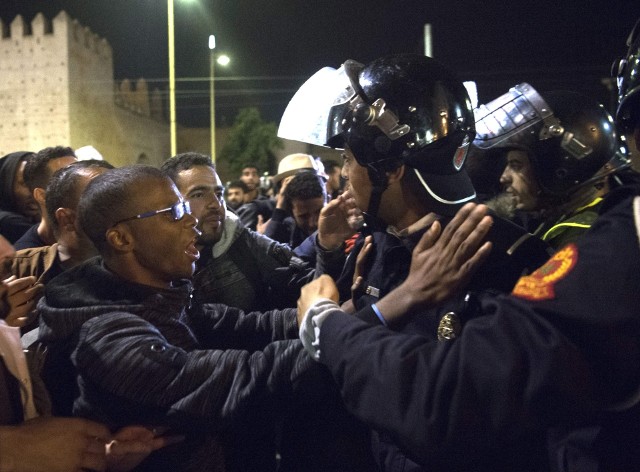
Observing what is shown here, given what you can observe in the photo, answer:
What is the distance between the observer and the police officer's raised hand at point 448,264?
173cm

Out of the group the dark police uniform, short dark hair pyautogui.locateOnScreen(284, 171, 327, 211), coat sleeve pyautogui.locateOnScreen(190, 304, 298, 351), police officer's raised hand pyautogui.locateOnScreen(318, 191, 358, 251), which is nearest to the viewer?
the dark police uniform

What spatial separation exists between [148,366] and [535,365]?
114 centimetres

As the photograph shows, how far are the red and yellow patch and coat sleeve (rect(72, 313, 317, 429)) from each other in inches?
29.3

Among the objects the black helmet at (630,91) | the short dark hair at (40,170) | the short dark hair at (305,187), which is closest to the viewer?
the black helmet at (630,91)

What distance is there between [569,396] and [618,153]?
2724 mm

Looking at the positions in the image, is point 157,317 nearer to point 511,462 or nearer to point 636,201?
point 511,462

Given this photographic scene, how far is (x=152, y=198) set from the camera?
2273 millimetres

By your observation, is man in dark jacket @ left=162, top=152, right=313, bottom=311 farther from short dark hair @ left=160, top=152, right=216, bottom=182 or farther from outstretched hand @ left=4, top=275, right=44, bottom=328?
outstretched hand @ left=4, top=275, right=44, bottom=328

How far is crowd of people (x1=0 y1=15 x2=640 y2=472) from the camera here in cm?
129

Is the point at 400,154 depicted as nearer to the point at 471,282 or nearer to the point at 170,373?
the point at 471,282

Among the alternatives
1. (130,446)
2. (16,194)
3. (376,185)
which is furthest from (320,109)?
(16,194)

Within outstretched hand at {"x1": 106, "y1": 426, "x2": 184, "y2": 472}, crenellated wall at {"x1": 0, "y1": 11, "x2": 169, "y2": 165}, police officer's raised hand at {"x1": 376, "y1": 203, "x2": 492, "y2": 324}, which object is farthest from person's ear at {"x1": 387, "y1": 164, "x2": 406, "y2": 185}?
crenellated wall at {"x1": 0, "y1": 11, "x2": 169, "y2": 165}

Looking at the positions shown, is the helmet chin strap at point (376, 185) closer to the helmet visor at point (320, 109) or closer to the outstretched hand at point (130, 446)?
the helmet visor at point (320, 109)

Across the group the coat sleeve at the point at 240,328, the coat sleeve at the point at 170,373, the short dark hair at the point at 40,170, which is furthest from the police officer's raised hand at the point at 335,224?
the short dark hair at the point at 40,170
